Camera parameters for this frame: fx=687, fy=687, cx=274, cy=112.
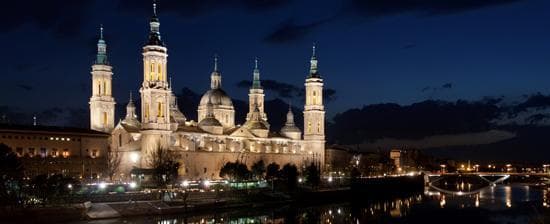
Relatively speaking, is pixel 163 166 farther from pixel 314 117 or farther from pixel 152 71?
pixel 314 117

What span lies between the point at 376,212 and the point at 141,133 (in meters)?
29.4

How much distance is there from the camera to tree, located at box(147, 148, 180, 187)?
6656cm

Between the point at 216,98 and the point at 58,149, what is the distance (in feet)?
112

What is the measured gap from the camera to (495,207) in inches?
2864

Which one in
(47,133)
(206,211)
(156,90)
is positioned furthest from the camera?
(156,90)

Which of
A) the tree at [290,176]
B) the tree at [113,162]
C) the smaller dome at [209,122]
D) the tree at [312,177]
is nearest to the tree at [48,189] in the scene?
the tree at [113,162]

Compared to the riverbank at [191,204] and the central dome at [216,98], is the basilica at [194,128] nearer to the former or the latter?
the central dome at [216,98]

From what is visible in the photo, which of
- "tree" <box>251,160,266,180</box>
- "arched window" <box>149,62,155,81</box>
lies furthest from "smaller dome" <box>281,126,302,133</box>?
"arched window" <box>149,62,155,81</box>

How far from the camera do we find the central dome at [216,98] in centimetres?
10150

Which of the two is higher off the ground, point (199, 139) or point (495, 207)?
point (199, 139)

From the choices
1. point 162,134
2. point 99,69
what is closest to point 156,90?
point 162,134

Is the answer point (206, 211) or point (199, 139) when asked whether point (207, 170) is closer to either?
point (199, 139)

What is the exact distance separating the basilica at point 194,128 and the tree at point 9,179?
22886 mm

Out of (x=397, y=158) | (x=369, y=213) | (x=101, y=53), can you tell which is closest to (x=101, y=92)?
(x=101, y=53)
